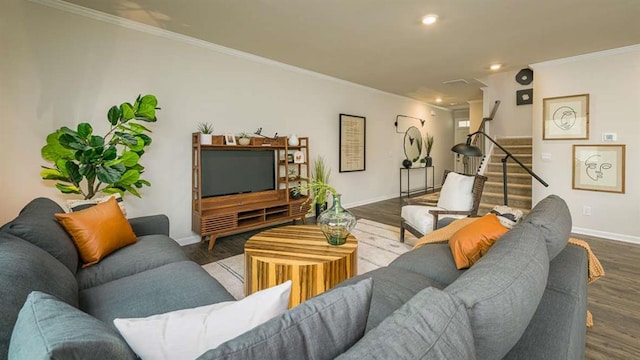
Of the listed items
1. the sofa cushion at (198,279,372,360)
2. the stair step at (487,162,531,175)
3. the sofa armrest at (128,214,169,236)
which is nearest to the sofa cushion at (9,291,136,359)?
the sofa cushion at (198,279,372,360)

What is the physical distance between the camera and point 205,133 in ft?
12.0

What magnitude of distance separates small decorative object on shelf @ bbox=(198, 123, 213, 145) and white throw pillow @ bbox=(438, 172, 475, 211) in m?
3.00

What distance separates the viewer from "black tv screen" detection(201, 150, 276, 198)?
3.84 meters

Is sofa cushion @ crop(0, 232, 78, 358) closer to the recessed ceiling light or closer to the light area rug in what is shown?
the light area rug

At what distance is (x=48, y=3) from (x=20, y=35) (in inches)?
15.6

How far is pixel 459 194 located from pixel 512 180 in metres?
2.53

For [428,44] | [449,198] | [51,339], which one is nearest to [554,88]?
[428,44]

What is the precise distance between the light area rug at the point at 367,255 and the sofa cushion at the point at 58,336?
1.83 metres

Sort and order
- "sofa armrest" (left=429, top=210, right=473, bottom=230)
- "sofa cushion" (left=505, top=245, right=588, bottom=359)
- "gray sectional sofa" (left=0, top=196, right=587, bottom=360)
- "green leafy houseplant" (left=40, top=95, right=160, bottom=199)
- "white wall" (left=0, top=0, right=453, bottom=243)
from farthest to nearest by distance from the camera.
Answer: "sofa armrest" (left=429, top=210, right=473, bottom=230) < "white wall" (left=0, top=0, right=453, bottom=243) < "green leafy houseplant" (left=40, top=95, right=160, bottom=199) < "sofa cushion" (left=505, top=245, right=588, bottom=359) < "gray sectional sofa" (left=0, top=196, right=587, bottom=360)

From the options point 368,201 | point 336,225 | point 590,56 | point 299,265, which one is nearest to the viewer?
point 299,265

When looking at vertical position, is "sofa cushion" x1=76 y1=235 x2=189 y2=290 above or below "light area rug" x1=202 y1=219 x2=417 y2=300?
above

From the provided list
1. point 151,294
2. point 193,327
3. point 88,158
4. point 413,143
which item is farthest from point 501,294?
point 413,143

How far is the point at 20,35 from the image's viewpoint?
267 centimetres

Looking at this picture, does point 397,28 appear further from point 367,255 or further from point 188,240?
point 188,240
